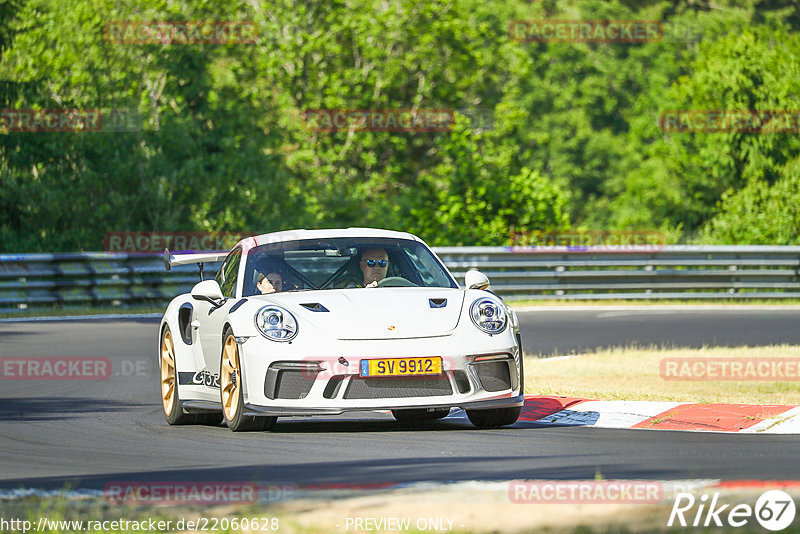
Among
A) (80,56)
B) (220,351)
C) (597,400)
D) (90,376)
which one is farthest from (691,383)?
(80,56)

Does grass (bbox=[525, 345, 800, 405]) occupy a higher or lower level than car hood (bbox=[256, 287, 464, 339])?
lower

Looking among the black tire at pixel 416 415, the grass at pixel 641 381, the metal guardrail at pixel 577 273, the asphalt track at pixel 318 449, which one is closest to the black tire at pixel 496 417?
the asphalt track at pixel 318 449

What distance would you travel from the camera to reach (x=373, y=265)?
10820 millimetres

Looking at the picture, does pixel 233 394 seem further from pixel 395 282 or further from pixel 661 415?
pixel 661 415

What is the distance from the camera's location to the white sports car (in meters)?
9.44

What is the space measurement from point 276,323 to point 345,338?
1.62 feet

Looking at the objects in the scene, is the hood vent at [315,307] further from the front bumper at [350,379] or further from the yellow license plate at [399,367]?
the yellow license plate at [399,367]

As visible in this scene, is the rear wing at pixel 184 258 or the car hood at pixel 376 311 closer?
the car hood at pixel 376 311

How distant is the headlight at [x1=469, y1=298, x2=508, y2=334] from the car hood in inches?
4.4

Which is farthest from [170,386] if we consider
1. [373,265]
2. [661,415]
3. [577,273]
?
[577,273]

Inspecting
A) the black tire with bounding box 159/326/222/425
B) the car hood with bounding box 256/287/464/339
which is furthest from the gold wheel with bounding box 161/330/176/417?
the car hood with bounding box 256/287/464/339

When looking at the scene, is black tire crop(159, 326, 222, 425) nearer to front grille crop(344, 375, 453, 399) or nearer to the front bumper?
the front bumper

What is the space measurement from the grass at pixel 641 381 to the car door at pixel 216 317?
2836 millimetres

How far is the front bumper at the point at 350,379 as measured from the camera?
9414 mm
